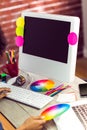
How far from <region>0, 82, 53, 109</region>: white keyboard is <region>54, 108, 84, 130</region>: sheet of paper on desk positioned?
Answer: 0.18 meters

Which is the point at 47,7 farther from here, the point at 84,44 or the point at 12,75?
the point at 12,75

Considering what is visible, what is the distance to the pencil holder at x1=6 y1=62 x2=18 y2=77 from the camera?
185 cm

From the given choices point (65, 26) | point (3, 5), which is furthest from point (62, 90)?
point (3, 5)

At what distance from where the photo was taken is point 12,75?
1.88 metres

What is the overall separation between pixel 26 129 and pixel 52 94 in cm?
36

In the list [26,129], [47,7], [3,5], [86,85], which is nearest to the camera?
[26,129]

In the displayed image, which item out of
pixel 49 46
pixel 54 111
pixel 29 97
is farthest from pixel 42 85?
pixel 54 111

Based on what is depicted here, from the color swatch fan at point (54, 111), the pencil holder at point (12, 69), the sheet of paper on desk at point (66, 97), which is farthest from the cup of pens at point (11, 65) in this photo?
the color swatch fan at point (54, 111)

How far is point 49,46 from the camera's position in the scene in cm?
167

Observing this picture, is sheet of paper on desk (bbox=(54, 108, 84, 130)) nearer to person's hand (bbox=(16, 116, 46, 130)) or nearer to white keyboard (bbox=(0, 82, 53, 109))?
person's hand (bbox=(16, 116, 46, 130))

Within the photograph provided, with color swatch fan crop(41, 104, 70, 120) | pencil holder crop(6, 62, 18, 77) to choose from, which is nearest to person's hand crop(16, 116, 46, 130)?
color swatch fan crop(41, 104, 70, 120)

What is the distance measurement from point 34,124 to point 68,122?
0.50 ft

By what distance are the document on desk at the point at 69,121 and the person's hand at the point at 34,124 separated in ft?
0.23

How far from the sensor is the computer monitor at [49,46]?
1.58 m
